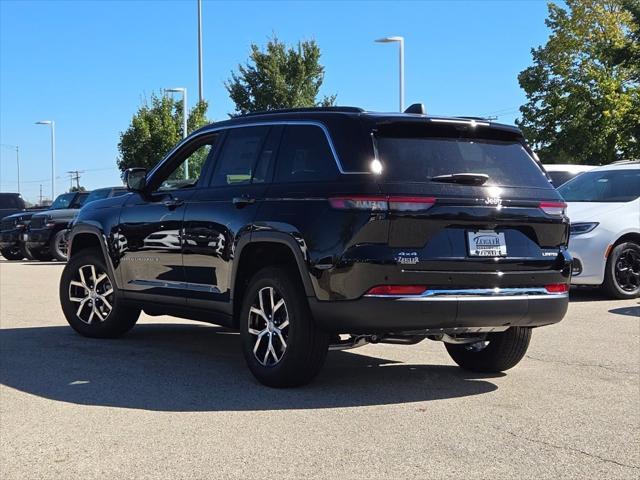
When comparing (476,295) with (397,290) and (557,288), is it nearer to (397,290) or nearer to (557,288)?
(397,290)

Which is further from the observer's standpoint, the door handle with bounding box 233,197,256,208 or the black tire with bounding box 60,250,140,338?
the black tire with bounding box 60,250,140,338

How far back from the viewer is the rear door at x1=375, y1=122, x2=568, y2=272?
207 inches

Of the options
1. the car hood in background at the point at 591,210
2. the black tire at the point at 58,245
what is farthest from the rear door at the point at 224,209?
the black tire at the point at 58,245

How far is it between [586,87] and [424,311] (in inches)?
1457

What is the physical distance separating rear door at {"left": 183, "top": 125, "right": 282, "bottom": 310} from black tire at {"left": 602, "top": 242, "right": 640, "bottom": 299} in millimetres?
6360

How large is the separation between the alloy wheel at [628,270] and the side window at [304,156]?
6544 millimetres

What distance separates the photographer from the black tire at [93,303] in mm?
7938

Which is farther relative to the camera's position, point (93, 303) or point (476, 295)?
point (93, 303)

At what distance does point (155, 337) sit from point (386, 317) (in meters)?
3.78

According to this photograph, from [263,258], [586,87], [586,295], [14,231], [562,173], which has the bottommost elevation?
[586,295]

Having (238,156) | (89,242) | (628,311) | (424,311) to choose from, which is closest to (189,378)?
(238,156)

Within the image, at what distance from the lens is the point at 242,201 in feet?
20.1

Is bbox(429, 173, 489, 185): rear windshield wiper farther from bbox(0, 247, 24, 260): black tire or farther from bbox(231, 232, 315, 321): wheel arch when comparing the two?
bbox(0, 247, 24, 260): black tire

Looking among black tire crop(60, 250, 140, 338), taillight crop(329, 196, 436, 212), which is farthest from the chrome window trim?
black tire crop(60, 250, 140, 338)
